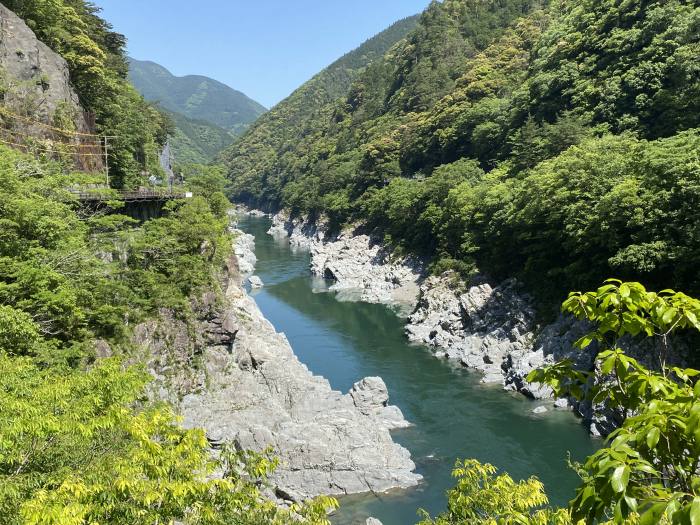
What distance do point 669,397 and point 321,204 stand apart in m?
67.4

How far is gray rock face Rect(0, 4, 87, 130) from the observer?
78.9 ft

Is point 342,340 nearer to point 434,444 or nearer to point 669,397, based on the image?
point 434,444

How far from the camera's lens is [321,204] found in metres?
69.4

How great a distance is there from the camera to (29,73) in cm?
2528

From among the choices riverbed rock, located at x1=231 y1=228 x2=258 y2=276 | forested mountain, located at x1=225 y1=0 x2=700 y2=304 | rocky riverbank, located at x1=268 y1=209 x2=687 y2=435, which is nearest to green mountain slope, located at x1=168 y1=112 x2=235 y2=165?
forested mountain, located at x1=225 y1=0 x2=700 y2=304

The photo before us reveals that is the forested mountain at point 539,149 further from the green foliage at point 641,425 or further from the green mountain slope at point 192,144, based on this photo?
the green mountain slope at point 192,144

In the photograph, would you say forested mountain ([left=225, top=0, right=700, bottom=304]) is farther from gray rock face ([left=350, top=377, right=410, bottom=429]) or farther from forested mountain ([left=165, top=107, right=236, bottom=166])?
forested mountain ([left=165, top=107, right=236, bottom=166])

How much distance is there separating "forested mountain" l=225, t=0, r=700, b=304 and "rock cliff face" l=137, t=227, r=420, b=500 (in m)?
12.9

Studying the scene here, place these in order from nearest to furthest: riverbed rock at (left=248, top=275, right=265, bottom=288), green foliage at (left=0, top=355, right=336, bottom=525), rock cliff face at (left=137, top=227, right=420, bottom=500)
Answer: green foliage at (left=0, top=355, right=336, bottom=525)
rock cliff face at (left=137, top=227, right=420, bottom=500)
riverbed rock at (left=248, top=275, right=265, bottom=288)

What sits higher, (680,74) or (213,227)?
(680,74)

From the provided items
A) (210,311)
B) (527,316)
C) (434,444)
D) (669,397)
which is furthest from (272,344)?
(669,397)

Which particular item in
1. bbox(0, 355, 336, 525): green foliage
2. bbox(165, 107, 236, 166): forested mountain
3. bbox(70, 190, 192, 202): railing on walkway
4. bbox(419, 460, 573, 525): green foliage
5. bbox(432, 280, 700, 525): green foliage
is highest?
bbox(165, 107, 236, 166): forested mountain

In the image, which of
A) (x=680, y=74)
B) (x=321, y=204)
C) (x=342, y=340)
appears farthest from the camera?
(x=321, y=204)

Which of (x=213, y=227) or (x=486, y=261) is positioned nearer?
(x=213, y=227)
